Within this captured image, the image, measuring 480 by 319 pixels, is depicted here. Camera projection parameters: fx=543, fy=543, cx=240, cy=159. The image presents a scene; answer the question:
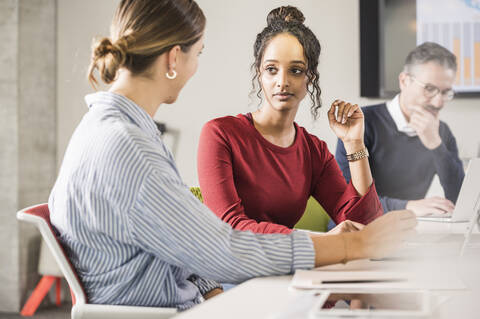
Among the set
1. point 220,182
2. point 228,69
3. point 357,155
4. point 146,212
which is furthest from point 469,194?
point 228,69

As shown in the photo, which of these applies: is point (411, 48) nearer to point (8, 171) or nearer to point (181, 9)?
point (181, 9)

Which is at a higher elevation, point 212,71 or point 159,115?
point 212,71

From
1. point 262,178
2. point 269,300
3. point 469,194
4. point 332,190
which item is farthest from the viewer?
point 332,190

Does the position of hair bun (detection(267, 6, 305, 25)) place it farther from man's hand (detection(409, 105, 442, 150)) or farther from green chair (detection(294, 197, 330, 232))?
man's hand (detection(409, 105, 442, 150))

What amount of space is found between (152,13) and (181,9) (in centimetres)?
6

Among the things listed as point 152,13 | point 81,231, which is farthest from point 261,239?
point 152,13

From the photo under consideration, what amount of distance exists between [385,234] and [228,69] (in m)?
2.19

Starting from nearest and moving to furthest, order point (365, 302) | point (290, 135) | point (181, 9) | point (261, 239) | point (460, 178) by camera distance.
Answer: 1. point (365, 302)
2. point (261, 239)
3. point (181, 9)
4. point (290, 135)
5. point (460, 178)

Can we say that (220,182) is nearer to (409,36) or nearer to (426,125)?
(426,125)

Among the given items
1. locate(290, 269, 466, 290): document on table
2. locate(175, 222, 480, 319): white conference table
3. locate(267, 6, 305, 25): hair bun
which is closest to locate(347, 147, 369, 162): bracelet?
locate(267, 6, 305, 25): hair bun

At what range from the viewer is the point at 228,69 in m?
3.00

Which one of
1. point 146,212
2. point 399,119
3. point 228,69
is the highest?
point 228,69

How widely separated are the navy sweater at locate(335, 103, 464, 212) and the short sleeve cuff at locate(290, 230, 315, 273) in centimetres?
151

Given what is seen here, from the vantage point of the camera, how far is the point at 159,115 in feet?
10.1
